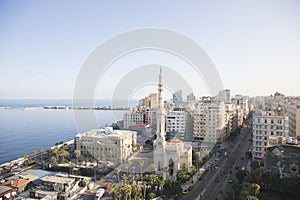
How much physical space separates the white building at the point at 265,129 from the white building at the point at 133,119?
21292 mm

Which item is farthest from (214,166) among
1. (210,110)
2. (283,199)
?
(210,110)

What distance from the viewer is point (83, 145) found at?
70.6 feet

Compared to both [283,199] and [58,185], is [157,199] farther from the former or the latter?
[283,199]

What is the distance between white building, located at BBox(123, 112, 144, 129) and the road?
51.7ft

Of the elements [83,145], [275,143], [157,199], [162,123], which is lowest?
[157,199]

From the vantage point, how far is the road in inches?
546

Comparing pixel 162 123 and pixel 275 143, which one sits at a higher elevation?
pixel 162 123

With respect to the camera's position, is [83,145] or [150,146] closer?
[83,145]

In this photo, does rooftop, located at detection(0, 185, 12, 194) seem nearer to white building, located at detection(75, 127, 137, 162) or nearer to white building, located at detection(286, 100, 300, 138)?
white building, located at detection(75, 127, 137, 162)

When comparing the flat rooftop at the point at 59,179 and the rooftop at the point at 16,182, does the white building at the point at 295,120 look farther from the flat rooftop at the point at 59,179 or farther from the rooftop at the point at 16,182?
the rooftop at the point at 16,182

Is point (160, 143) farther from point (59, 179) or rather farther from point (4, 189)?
point (4, 189)

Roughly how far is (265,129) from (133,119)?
23.1 m

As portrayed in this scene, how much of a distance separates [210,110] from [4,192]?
2439 centimetres

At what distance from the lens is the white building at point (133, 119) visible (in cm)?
3762
